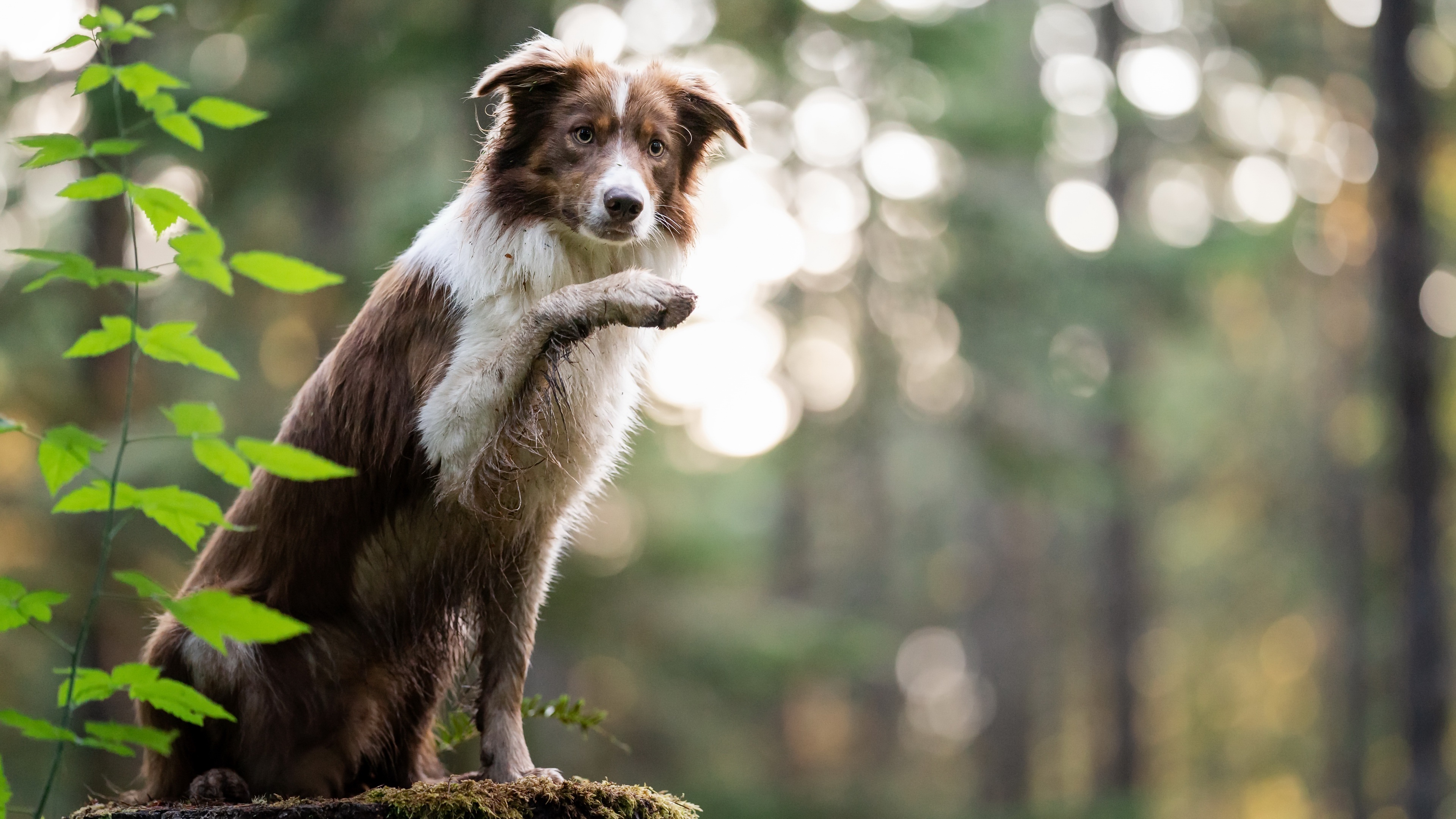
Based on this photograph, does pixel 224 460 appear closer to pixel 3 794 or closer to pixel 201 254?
pixel 201 254

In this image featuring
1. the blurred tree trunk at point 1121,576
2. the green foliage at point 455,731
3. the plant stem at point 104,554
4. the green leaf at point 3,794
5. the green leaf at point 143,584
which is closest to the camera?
the green leaf at point 143,584

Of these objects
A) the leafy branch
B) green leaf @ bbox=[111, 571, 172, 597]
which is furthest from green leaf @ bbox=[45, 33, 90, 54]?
green leaf @ bbox=[111, 571, 172, 597]

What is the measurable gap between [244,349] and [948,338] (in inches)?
338

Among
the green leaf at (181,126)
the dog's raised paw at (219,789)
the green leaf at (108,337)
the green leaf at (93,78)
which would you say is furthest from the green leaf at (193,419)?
the dog's raised paw at (219,789)

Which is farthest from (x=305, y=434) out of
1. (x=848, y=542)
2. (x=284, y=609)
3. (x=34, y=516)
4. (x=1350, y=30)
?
(x=848, y=542)

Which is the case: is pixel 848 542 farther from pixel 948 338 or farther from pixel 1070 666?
pixel 948 338

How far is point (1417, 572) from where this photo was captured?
13188 mm

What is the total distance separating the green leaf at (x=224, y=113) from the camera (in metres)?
2.70

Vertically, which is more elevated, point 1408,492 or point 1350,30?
point 1350,30

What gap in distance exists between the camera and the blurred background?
10.0 metres

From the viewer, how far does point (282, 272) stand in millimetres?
2664

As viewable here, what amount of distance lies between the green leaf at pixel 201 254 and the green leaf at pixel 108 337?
0.18 meters

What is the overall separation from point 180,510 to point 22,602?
0.39m

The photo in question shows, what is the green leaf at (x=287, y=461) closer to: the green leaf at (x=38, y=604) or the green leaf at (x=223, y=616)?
the green leaf at (x=223, y=616)
